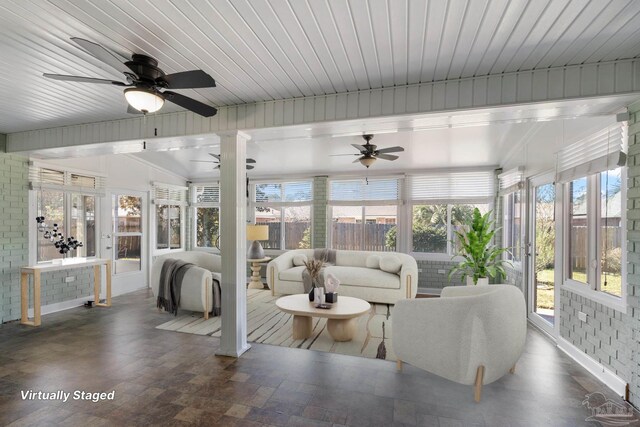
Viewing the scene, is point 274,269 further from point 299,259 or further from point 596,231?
point 596,231

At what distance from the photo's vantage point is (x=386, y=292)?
5.28 meters

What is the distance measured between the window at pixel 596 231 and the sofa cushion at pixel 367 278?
2389mm

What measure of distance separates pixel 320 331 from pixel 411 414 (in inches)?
72.2

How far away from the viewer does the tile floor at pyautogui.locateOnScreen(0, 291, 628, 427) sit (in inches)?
90.8

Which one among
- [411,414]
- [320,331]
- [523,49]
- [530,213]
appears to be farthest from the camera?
[530,213]

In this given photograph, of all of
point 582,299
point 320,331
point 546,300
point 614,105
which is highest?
point 614,105

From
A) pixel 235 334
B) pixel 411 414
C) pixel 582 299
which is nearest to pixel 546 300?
pixel 582 299

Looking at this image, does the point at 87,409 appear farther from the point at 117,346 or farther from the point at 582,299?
the point at 582,299

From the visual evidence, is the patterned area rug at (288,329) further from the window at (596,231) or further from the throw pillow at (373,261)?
the window at (596,231)

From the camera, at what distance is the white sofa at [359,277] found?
5273 mm

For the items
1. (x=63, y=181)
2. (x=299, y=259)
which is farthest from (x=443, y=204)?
(x=63, y=181)

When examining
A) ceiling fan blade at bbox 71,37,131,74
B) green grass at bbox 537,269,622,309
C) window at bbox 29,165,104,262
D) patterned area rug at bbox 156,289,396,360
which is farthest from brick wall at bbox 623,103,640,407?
window at bbox 29,165,104,262

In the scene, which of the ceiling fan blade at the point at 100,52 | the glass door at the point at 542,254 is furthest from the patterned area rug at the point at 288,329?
the ceiling fan blade at the point at 100,52

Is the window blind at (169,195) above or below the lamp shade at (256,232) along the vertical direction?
above
